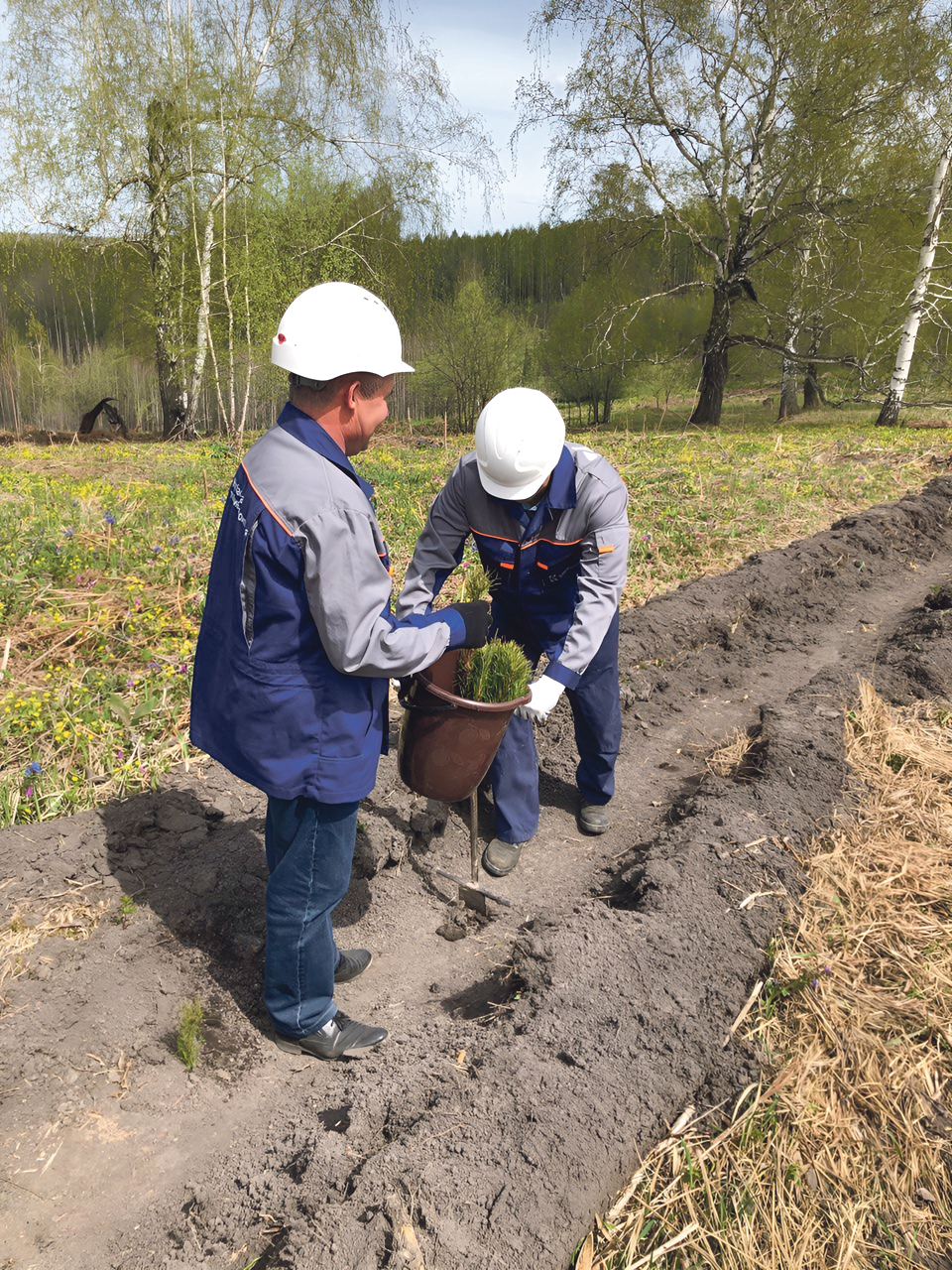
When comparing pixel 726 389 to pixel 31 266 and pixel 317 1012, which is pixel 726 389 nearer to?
pixel 31 266

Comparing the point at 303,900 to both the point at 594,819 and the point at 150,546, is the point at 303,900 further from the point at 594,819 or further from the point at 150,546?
the point at 150,546

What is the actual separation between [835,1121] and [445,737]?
1.49 meters

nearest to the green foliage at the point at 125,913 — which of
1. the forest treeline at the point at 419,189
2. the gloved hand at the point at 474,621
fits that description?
the gloved hand at the point at 474,621

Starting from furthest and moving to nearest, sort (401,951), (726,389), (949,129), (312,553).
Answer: (726,389) → (949,129) → (401,951) → (312,553)

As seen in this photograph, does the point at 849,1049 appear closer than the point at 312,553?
No

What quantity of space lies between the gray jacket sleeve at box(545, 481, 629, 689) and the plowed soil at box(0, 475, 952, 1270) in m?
0.82

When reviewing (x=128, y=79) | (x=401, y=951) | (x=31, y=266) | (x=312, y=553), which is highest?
(x=128, y=79)

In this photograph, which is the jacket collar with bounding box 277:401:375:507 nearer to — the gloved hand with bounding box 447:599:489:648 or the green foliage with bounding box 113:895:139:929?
the gloved hand with bounding box 447:599:489:648

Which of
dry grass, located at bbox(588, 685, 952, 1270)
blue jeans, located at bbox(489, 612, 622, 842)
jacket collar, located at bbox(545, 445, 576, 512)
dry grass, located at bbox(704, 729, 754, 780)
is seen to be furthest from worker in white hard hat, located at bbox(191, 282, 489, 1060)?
dry grass, located at bbox(704, 729, 754, 780)

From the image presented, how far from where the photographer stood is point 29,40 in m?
13.7

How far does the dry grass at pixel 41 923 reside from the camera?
246cm

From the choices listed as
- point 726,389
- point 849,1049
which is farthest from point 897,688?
point 726,389

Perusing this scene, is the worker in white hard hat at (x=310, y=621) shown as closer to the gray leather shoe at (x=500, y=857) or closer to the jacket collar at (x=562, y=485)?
the jacket collar at (x=562, y=485)

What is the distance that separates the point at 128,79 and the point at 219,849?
55.4 ft
